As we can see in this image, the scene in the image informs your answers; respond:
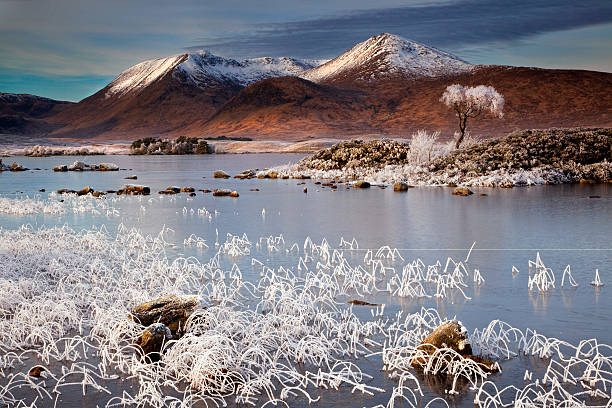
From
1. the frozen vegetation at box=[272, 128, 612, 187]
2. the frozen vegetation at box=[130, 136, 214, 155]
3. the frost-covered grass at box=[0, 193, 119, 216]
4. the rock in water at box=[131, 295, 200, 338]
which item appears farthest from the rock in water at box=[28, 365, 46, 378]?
the frozen vegetation at box=[130, 136, 214, 155]

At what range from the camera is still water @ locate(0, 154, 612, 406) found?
815 cm

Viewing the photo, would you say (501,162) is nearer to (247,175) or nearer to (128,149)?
(247,175)

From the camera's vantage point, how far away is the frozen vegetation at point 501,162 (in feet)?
99.0

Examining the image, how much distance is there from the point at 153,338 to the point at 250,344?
44.6 inches

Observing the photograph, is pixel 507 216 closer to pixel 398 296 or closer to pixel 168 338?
pixel 398 296

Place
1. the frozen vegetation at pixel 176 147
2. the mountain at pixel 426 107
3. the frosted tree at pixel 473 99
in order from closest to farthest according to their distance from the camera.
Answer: the frosted tree at pixel 473 99, the frozen vegetation at pixel 176 147, the mountain at pixel 426 107

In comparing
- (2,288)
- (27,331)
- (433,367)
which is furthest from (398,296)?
(2,288)

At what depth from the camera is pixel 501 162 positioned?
103 ft

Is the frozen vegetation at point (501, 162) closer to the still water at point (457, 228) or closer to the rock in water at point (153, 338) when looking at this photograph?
the still water at point (457, 228)

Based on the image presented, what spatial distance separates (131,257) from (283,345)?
648 centimetres

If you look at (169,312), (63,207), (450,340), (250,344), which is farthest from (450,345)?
(63,207)

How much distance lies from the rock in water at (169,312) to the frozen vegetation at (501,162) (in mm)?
23664

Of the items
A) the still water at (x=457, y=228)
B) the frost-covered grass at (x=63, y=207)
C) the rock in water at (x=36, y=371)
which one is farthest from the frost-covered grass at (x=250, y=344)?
the frost-covered grass at (x=63, y=207)

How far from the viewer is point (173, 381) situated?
19.8ft
